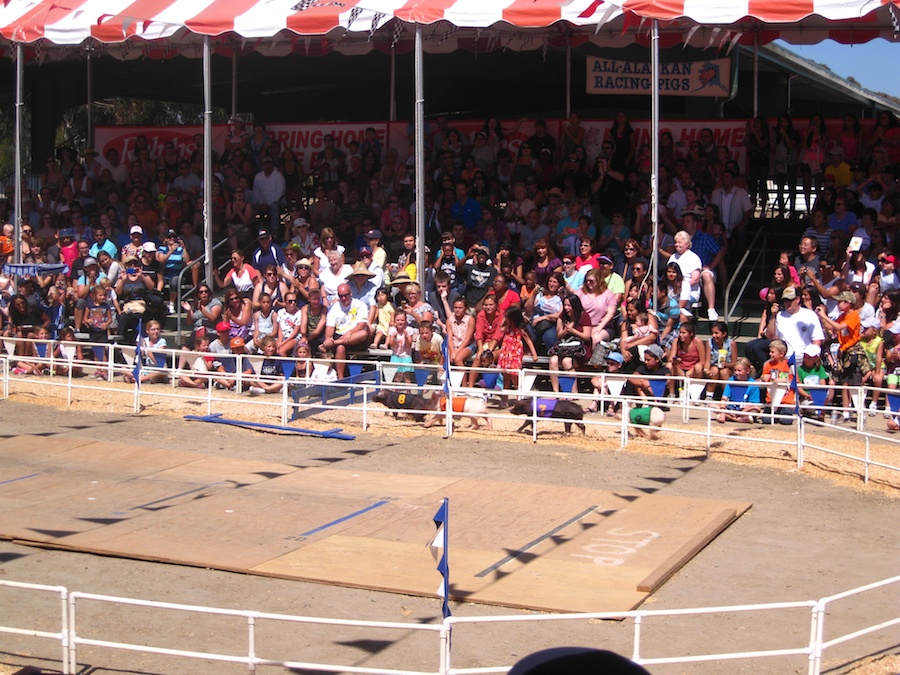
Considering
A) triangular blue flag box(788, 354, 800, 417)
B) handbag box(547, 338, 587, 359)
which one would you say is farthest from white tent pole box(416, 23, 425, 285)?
triangular blue flag box(788, 354, 800, 417)

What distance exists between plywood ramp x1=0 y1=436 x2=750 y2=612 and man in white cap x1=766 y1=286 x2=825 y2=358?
4268mm

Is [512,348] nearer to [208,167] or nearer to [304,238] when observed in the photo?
[304,238]

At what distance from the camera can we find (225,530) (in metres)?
9.97

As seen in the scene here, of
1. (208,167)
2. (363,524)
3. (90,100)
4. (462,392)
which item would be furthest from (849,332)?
(90,100)

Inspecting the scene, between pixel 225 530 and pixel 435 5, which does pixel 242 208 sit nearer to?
pixel 435 5

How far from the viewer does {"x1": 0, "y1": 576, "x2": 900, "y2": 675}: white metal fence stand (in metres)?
6.23

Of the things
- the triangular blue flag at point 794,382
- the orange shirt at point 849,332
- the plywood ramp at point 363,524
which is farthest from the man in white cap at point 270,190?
the orange shirt at point 849,332

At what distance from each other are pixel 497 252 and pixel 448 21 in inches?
144

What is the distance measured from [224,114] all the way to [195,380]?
50.0 ft

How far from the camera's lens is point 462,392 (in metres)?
14.1

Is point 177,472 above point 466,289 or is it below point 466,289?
below

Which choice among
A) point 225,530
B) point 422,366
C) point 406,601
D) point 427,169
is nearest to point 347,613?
point 406,601

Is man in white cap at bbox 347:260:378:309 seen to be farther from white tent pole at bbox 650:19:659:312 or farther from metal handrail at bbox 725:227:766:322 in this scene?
metal handrail at bbox 725:227:766:322

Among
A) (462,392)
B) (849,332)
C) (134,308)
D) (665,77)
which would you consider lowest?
(462,392)
